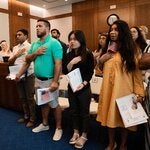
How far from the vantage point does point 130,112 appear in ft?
6.70

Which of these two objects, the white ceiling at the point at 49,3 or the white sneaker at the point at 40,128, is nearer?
the white sneaker at the point at 40,128

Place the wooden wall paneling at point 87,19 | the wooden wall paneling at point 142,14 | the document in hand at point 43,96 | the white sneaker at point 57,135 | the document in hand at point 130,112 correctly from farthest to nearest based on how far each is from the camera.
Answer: the wooden wall paneling at point 87,19, the wooden wall paneling at point 142,14, the white sneaker at point 57,135, the document in hand at point 43,96, the document in hand at point 130,112

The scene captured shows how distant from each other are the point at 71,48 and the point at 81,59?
212mm

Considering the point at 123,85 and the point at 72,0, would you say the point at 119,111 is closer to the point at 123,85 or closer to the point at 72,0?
the point at 123,85

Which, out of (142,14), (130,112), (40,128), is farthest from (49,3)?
(130,112)

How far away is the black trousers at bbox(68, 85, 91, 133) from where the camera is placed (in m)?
2.55

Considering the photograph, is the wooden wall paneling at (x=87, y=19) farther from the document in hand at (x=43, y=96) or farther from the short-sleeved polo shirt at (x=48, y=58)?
the document in hand at (x=43, y=96)

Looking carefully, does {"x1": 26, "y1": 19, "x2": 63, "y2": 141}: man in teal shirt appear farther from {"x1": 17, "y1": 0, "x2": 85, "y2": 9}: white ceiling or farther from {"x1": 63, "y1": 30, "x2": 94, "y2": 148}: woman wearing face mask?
{"x1": 17, "y1": 0, "x2": 85, "y2": 9}: white ceiling

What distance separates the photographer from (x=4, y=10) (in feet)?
25.4

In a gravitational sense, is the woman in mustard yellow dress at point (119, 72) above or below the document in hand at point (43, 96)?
above

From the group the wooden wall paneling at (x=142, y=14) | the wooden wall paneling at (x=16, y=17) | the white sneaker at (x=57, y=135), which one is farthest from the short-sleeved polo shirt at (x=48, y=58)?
the wooden wall paneling at (x=16, y=17)

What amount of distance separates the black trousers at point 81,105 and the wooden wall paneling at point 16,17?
602cm

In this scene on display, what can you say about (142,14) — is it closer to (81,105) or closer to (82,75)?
(82,75)

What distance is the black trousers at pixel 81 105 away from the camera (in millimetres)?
2549
